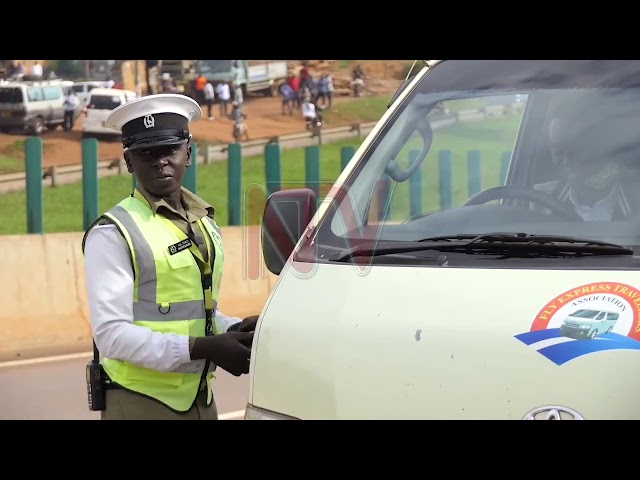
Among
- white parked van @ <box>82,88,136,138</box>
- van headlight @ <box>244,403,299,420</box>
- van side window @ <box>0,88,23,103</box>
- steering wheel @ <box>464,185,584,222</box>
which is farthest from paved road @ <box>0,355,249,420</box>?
van side window @ <box>0,88,23,103</box>

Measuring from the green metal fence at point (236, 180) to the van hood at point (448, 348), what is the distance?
0.66m

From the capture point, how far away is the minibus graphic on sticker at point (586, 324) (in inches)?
124

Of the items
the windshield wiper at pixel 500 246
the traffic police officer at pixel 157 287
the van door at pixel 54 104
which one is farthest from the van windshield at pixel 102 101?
the windshield wiper at pixel 500 246

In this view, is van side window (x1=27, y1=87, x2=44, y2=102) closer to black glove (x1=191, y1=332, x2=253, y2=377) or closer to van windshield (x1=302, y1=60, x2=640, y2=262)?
van windshield (x1=302, y1=60, x2=640, y2=262)

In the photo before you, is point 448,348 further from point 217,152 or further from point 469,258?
point 217,152

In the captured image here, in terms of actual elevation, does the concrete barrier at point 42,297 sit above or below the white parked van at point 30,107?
below

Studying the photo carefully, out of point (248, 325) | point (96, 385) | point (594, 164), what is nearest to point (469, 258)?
point (594, 164)

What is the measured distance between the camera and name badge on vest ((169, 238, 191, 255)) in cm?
405

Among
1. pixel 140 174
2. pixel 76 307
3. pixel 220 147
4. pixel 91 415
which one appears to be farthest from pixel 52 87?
pixel 140 174

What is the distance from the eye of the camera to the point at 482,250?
367cm

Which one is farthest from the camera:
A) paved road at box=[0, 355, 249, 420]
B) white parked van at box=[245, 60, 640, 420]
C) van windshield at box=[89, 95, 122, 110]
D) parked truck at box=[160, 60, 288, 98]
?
parked truck at box=[160, 60, 288, 98]

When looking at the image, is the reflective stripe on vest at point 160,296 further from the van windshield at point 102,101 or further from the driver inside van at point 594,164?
the van windshield at point 102,101

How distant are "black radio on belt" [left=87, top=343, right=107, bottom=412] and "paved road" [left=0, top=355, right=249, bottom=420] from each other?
365cm

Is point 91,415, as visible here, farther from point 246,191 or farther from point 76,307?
point 246,191
